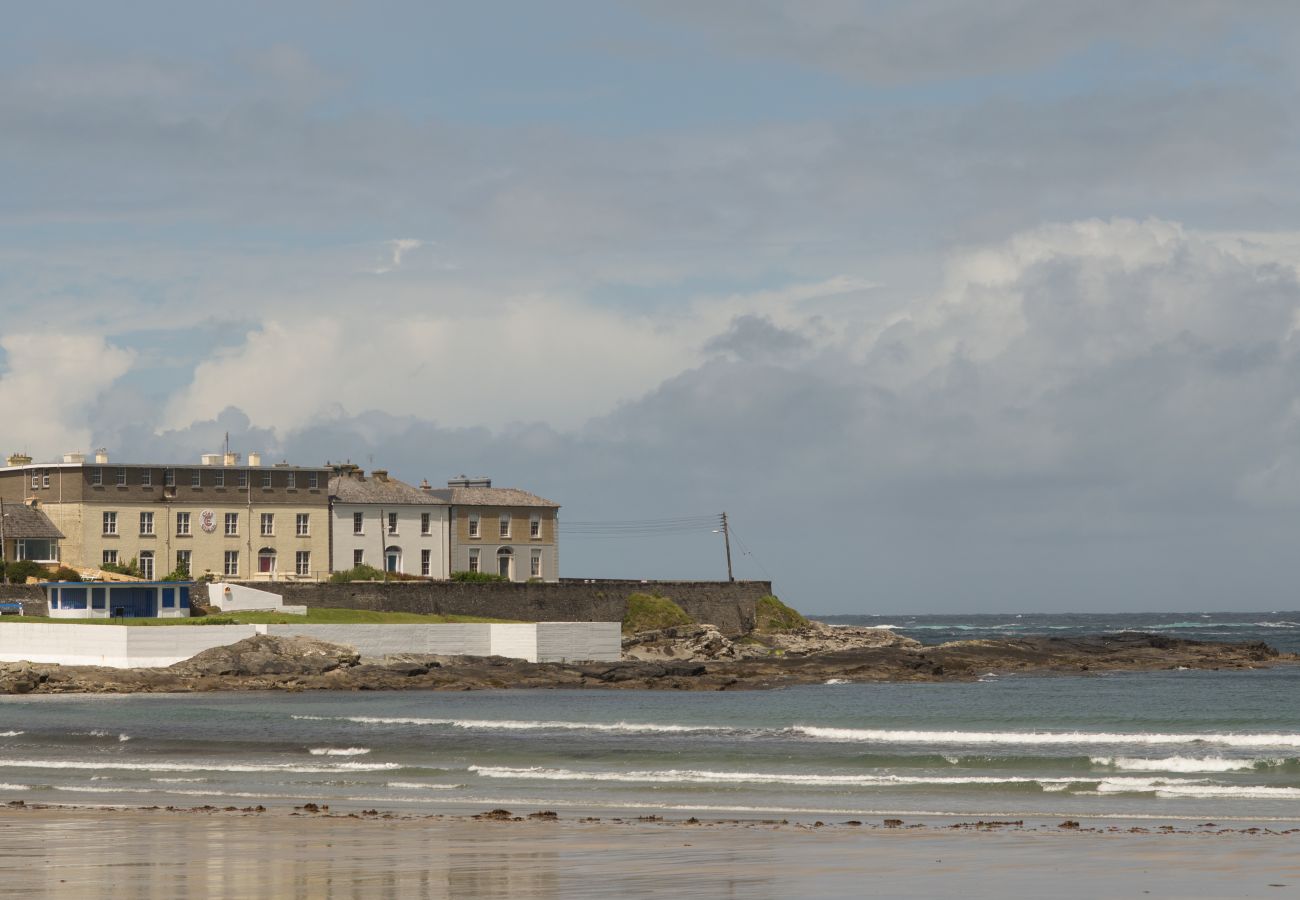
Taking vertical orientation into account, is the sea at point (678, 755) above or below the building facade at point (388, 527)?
below

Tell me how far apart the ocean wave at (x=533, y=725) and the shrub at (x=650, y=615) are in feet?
124

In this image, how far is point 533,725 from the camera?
4428 centimetres

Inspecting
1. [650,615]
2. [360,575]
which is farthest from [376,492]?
[650,615]

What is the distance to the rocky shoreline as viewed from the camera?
203 ft

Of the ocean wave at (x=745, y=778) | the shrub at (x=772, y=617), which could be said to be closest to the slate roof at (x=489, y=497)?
the shrub at (x=772, y=617)

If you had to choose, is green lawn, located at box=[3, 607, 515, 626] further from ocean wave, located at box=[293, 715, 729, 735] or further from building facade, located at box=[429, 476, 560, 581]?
ocean wave, located at box=[293, 715, 729, 735]

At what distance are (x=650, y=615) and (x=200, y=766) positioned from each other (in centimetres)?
5190

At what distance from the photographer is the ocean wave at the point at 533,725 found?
4328 cm

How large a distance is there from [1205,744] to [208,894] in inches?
1061

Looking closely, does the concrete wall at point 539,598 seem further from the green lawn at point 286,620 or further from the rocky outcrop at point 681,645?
the rocky outcrop at point 681,645

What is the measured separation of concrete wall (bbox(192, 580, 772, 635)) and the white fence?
7.75 meters

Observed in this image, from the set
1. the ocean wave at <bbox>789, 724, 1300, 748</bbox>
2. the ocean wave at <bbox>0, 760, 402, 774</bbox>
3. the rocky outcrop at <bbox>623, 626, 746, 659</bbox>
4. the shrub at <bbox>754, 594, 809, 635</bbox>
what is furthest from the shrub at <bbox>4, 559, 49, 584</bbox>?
the ocean wave at <bbox>789, 724, 1300, 748</bbox>

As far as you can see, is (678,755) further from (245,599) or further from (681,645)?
(681,645)

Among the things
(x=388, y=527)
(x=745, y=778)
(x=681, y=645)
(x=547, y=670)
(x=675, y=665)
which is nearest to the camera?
(x=745, y=778)
